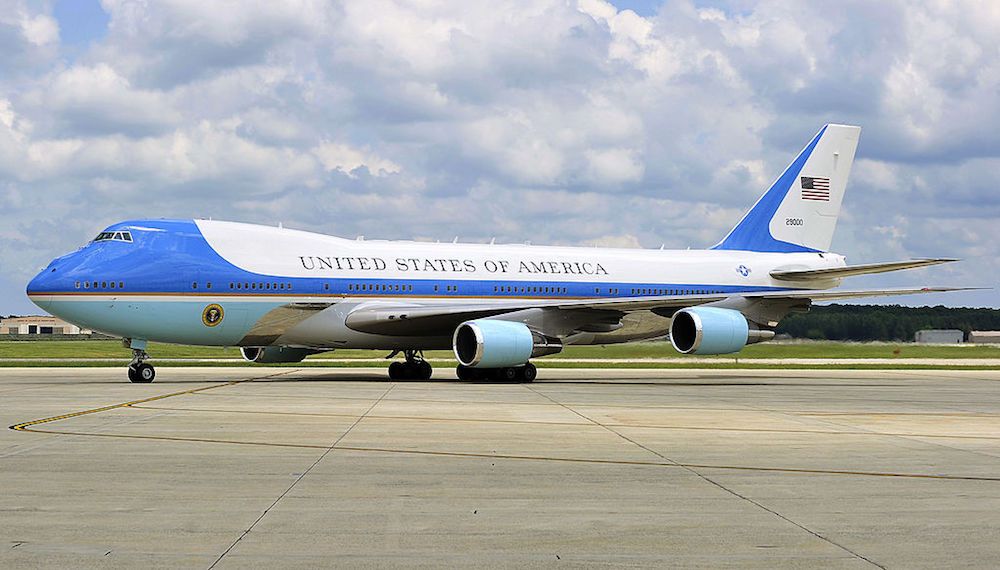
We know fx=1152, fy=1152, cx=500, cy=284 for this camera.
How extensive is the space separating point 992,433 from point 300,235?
2010 cm

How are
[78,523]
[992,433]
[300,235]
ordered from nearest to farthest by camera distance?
[78,523], [992,433], [300,235]

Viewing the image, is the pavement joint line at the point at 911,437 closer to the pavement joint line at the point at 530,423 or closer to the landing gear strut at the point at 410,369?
the pavement joint line at the point at 530,423

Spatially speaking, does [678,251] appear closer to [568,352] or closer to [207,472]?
[568,352]

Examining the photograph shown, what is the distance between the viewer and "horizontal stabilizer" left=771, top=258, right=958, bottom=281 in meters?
32.9

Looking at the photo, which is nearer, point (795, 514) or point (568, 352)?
point (795, 514)

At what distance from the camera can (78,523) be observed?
8648 mm

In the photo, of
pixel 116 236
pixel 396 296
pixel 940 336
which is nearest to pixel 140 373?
pixel 116 236

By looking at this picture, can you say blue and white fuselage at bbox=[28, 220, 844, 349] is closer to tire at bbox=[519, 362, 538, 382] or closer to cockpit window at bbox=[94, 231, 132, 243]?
cockpit window at bbox=[94, 231, 132, 243]

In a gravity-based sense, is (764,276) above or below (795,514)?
above

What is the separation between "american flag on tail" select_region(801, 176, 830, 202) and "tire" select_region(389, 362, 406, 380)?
52.7ft

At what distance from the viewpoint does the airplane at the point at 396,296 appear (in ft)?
95.9

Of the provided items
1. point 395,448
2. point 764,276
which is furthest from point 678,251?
point 395,448

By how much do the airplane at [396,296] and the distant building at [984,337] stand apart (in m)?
41.4

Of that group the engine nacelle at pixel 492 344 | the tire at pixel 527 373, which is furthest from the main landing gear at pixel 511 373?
the engine nacelle at pixel 492 344
